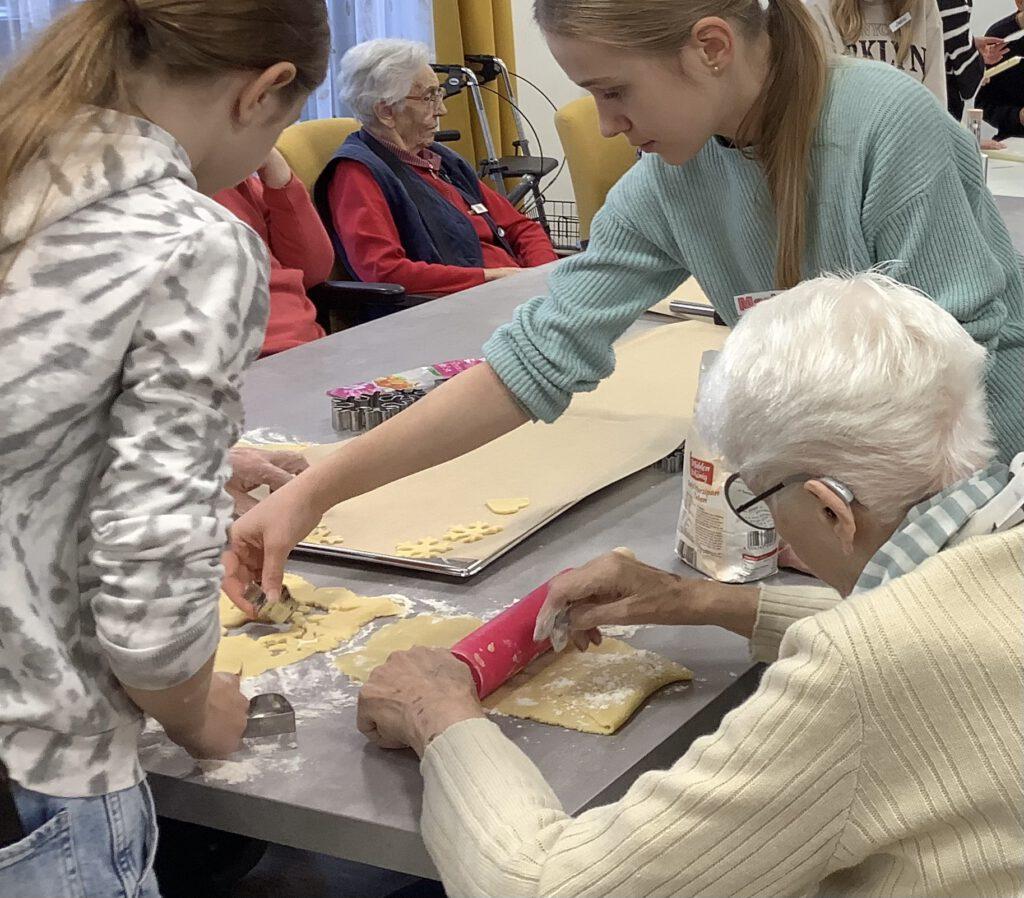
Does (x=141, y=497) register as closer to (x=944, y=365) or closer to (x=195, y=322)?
(x=195, y=322)

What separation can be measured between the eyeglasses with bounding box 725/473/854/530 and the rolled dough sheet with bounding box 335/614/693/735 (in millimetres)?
186

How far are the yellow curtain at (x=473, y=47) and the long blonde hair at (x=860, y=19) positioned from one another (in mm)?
2058

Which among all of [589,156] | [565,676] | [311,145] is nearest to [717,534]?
[565,676]

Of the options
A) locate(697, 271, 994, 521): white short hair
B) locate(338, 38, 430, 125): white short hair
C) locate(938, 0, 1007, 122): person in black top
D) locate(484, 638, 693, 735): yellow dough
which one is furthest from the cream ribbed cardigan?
locate(938, 0, 1007, 122): person in black top

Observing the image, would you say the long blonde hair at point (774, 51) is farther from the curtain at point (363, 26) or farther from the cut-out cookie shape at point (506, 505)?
the curtain at point (363, 26)

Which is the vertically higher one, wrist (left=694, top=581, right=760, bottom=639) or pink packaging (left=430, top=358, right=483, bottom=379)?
wrist (left=694, top=581, right=760, bottom=639)

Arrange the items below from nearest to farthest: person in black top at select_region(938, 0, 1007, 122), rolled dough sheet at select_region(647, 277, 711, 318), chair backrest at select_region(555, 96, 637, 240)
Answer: rolled dough sheet at select_region(647, 277, 711, 318) → person in black top at select_region(938, 0, 1007, 122) → chair backrest at select_region(555, 96, 637, 240)

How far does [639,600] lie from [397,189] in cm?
264

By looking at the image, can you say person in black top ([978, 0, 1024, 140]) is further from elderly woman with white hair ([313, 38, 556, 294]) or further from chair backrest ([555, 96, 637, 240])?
elderly woman with white hair ([313, 38, 556, 294])

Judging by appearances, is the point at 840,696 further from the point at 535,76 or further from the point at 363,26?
the point at 535,76

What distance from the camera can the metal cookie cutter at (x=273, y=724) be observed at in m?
1.18

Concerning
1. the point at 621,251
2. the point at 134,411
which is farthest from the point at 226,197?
the point at 134,411

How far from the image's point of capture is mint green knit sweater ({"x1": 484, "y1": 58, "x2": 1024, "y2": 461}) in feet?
4.76

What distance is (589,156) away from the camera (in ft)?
14.4
